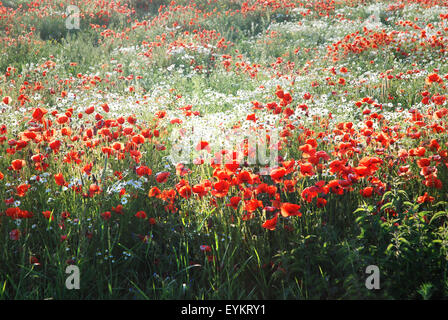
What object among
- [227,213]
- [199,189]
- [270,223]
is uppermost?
[199,189]

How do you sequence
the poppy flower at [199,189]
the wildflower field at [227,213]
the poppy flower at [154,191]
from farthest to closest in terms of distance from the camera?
the poppy flower at [154,191] < the poppy flower at [199,189] < the wildflower field at [227,213]

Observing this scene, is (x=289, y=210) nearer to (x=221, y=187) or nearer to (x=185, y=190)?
(x=221, y=187)

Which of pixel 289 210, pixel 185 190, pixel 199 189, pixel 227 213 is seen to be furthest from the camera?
pixel 227 213

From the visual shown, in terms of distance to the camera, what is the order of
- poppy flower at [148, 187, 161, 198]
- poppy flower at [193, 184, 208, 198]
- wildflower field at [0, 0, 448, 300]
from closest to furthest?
wildflower field at [0, 0, 448, 300]
poppy flower at [193, 184, 208, 198]
poppy flower at [148, 187, 161, 198]

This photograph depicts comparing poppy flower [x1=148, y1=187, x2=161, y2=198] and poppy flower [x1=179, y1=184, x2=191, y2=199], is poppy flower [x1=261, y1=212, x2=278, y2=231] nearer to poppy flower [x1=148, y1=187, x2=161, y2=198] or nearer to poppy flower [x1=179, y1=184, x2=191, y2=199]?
poppy flower [x1=179, y1=184, x2=191, y2=199]

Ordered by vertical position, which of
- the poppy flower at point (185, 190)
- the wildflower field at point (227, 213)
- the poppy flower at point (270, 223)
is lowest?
the wildflower field at point (227, 213)

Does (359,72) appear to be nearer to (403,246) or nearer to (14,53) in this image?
(403,246)

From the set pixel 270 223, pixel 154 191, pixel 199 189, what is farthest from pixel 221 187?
pixel 154 191

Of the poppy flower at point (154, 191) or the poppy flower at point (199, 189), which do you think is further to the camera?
the poppy flower at point (154, 191)

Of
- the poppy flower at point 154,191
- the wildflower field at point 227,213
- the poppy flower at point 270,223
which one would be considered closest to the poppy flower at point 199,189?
the wildflower field at point 227,213

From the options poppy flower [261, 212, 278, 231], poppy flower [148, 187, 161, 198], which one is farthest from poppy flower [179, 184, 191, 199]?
poppy flower [261, 212, 278, 231]

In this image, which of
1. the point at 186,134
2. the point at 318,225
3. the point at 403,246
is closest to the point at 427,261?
the point at 403,246

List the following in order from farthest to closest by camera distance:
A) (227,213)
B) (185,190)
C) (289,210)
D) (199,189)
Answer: (227,213)
(185,190)
(199,189)
(289,210)

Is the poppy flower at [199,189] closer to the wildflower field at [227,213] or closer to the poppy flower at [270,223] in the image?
the wildflower field at [227,213]
